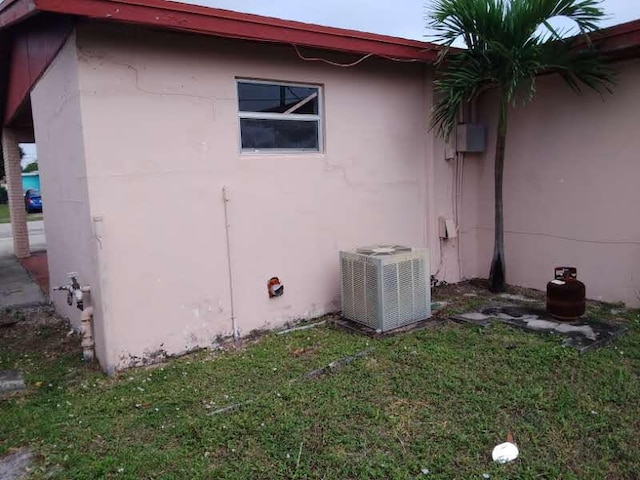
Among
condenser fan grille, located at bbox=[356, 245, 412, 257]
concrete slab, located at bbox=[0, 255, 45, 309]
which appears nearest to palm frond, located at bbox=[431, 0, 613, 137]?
condenser fan grille, located at bbox=[356, 245, 412, 257]

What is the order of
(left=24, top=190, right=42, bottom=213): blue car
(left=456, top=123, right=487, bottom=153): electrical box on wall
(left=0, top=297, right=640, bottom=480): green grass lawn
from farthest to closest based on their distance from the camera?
(left=24, top=190, right=42, bottom=213): blue car → (left=456, top=123, right=487, bottom=153): electrical box on wall → (left=0, top=297, right=640, bottom=480): green grass lawn

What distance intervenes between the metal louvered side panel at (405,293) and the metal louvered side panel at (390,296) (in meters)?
0.06

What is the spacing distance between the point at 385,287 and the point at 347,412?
5.28 ft

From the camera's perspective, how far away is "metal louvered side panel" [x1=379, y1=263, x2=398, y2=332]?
4.57 metres

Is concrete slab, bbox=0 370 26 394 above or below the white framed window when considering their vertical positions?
below

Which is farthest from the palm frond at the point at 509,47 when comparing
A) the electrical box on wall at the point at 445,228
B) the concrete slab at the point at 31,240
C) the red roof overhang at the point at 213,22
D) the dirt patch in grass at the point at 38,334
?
the concrete slab at the point at 31,240

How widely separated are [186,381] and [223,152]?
2002mm

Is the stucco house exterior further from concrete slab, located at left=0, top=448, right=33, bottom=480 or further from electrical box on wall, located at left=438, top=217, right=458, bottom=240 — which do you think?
concrete slab, located at left=0, top=448, right=33, bottom=480

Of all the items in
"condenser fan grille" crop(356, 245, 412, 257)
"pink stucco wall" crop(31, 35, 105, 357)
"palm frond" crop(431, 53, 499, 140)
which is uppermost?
"palm frond" crop(431, 53, 499, 140)

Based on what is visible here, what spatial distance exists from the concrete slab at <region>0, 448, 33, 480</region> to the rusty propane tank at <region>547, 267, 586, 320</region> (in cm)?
439

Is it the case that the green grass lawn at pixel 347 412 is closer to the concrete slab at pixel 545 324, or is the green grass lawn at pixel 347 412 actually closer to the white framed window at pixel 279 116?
the concrete slab at pixel 545 324

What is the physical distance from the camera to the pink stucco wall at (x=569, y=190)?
508cm

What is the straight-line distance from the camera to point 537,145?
5.80 m

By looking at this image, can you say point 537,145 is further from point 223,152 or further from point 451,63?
point 223,152
